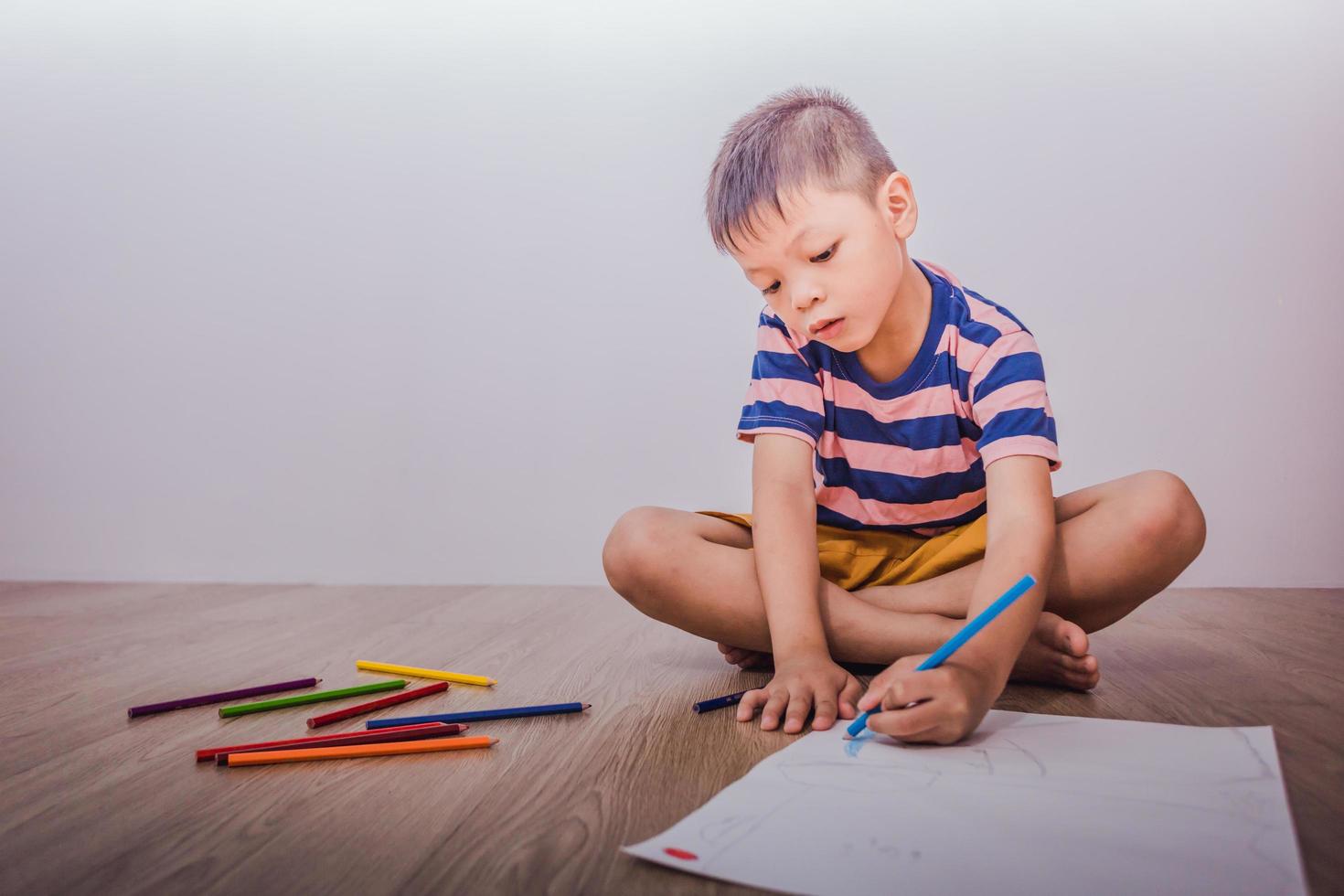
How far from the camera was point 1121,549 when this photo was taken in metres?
0.88

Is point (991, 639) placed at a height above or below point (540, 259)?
below

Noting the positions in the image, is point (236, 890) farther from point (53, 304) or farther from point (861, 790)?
point (53, 304)

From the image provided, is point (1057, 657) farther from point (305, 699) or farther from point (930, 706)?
point (305, 699)

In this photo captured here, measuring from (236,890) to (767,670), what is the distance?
62cm

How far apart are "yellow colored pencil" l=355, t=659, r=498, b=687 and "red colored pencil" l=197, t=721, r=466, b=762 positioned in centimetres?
21

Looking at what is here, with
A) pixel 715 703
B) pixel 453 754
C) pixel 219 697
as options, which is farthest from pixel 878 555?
pixel 219 697

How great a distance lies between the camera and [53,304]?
2.00 meters

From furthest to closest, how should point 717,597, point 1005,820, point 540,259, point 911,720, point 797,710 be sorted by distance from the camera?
point 540,259, point 717,597, point 797,710, point 911,720, point 1005,820

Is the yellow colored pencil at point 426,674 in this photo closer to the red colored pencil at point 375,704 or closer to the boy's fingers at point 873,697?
the red colored pencil at point 375,704

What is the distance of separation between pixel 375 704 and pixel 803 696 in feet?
1.14

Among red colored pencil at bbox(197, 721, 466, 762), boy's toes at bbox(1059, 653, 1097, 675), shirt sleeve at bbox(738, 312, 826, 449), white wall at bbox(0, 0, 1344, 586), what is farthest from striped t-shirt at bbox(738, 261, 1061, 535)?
white wall at bbox(0, 0, 1344, 586)

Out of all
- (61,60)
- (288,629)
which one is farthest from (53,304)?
(288,629)

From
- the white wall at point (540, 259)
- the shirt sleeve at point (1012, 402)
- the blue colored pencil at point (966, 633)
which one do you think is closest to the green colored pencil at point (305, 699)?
the blue colored pencil at point (966, 633)

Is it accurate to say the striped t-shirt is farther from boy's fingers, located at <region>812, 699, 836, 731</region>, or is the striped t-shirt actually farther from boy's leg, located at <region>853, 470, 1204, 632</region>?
boy's fingers, located at <region>812, 699, 836, 731</region>
